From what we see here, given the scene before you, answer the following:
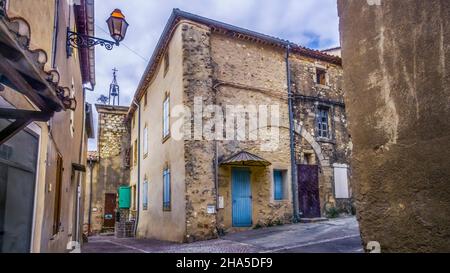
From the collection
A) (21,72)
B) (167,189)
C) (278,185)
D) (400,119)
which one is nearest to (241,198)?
(278,185)

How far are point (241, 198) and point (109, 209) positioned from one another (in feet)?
38.0

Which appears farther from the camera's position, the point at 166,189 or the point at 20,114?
the point at 166,189

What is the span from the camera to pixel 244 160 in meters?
10.8

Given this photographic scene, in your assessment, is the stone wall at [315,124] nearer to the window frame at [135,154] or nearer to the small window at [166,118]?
the small window at [166,118]

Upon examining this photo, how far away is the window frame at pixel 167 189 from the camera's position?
1175 cm

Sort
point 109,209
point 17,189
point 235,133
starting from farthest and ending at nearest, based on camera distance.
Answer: point 109,209 < point 235,133 < point 17,189

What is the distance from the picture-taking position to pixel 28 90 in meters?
2.51

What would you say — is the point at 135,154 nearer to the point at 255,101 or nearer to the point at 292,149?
the point at 255,101

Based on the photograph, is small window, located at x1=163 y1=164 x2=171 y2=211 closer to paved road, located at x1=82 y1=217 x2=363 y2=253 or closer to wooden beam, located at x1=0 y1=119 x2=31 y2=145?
→ paved road, located at x1=82 y1=217 x2=363 y2=253

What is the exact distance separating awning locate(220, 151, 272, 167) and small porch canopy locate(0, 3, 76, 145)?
7.90 m

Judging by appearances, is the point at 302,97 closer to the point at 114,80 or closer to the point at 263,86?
the point at 263,86

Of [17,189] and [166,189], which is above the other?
[166,189]

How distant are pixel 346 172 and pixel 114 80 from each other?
63.8 ft

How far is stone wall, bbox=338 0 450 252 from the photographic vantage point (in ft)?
9.02
